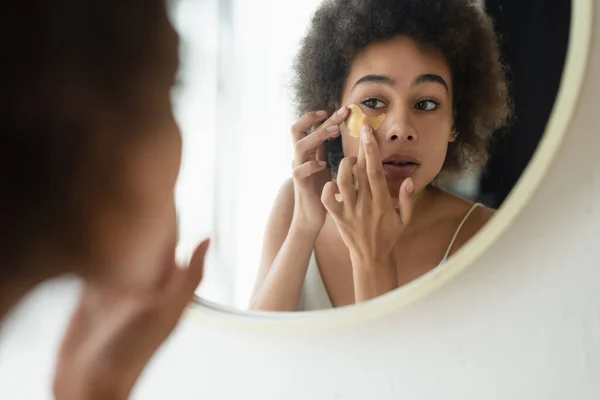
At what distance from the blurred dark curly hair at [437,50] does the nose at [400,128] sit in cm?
4

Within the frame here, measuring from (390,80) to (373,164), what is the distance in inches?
3.2

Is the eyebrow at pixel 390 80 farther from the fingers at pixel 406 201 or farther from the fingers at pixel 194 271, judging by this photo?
the fingers at pixel 194 271

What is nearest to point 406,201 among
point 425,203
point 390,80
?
point 425,203

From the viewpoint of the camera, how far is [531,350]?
22.7 inches

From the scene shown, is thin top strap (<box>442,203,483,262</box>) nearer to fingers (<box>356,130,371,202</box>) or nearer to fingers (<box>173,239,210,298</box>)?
fingers (<box>356,130,371,202</box>)

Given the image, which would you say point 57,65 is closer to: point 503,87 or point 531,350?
point 503,87

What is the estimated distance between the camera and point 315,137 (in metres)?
0.54

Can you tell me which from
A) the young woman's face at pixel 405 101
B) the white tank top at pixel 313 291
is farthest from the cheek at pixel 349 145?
the white tank top at pixel 313 291

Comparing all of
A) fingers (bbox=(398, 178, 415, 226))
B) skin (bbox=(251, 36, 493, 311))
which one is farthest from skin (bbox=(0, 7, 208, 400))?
fingers (bbox=(398, 178, 415, 226))

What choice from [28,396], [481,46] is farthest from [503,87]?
[28,396]

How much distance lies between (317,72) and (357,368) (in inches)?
12.8

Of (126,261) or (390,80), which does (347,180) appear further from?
(126,261)

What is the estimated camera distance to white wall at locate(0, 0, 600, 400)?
0.56 meters

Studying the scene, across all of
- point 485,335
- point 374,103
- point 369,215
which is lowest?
point 485,335
